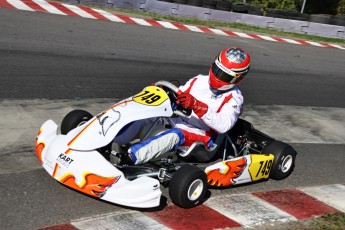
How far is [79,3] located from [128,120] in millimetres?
8459

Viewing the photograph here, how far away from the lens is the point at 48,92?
269 inches

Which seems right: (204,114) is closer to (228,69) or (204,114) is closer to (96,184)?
(228,69)

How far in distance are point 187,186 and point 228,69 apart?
3.89 ft

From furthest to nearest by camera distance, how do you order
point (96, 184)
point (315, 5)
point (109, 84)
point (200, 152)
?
point (315, 5)
point (109, 84)
point (200, 152)
point (96, 184)

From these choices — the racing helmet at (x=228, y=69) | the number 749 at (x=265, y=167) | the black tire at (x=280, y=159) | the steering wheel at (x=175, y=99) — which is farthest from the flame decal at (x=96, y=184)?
the black tire at (x=280, y=159)

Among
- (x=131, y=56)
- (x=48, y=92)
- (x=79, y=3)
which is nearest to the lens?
(x=48, y=92)

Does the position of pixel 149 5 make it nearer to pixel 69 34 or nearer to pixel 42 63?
pixel 69 34

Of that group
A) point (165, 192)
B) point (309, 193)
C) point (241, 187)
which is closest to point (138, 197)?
point (165, 192)

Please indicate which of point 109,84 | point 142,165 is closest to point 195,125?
point 142,165

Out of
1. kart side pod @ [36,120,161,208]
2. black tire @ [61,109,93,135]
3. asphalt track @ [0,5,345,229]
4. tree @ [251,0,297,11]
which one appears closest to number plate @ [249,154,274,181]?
asphalt track @ [0,5,345,229]

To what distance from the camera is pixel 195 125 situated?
16.8 ft

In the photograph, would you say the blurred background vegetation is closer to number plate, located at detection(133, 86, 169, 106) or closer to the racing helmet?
the racing helmet

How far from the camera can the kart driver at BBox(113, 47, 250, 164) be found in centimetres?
461

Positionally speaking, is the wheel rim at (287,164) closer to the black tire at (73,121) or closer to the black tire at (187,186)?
the black tire at (187,186)
